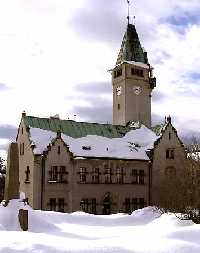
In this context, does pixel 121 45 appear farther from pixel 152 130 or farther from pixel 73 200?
pixel 73 200

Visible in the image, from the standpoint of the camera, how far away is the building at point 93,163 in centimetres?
4866

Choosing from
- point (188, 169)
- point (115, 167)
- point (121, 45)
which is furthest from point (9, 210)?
point (121, 45)

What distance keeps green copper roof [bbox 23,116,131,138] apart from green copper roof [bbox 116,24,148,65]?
1225cm

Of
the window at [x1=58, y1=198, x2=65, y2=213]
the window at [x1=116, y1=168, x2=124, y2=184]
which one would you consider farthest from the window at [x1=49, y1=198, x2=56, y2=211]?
the window at [x1=116, y1=168, x2=124, y2=184]

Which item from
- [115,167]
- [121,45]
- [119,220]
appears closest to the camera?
[119,220]

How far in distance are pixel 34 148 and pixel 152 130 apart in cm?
1809

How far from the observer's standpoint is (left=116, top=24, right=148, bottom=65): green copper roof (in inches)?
2586

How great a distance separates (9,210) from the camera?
26.5 metres

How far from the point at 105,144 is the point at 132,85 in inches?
548

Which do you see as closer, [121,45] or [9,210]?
[9,210]

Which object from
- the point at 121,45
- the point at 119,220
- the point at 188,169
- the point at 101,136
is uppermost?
the point at 121,45

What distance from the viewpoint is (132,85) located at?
64312 millimetres

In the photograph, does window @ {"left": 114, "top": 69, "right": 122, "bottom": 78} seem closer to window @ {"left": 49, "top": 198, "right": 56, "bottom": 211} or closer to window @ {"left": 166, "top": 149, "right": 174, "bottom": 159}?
window @ {"left": 166, "top": 149, "right": 174, "bottom": 159}

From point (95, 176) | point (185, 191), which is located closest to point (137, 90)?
point (95, 176)
